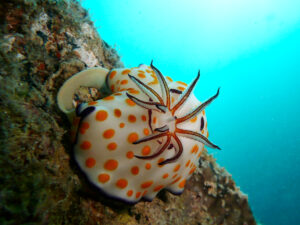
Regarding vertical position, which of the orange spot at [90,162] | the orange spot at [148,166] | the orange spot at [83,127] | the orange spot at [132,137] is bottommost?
the orange spot at [90,162]

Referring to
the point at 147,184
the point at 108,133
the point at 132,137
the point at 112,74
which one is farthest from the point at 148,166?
the point at 112,74

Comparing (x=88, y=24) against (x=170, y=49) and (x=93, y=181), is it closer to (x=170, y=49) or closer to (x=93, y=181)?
(x=93, y=181)

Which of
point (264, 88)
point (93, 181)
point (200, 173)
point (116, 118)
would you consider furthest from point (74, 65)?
point (264, 88)

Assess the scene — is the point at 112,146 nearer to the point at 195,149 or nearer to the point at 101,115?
the point at 101,115

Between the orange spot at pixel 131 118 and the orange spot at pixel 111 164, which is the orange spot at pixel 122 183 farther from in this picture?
the orange spot at pixel 131 118

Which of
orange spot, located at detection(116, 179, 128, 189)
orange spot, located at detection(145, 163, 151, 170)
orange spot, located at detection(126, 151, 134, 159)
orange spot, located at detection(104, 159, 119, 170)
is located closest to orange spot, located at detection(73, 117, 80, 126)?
orange spot, located at detection(104, 159, 119, 170)

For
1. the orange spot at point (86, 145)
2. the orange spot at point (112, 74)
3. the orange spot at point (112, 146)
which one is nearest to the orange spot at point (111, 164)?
the orange spot at point (112, 146)

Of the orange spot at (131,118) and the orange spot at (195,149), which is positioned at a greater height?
the orange spot at (195,149)

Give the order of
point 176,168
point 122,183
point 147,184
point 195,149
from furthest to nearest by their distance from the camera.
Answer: point 195,149, point 176,168, point 147,184, point 122,183
